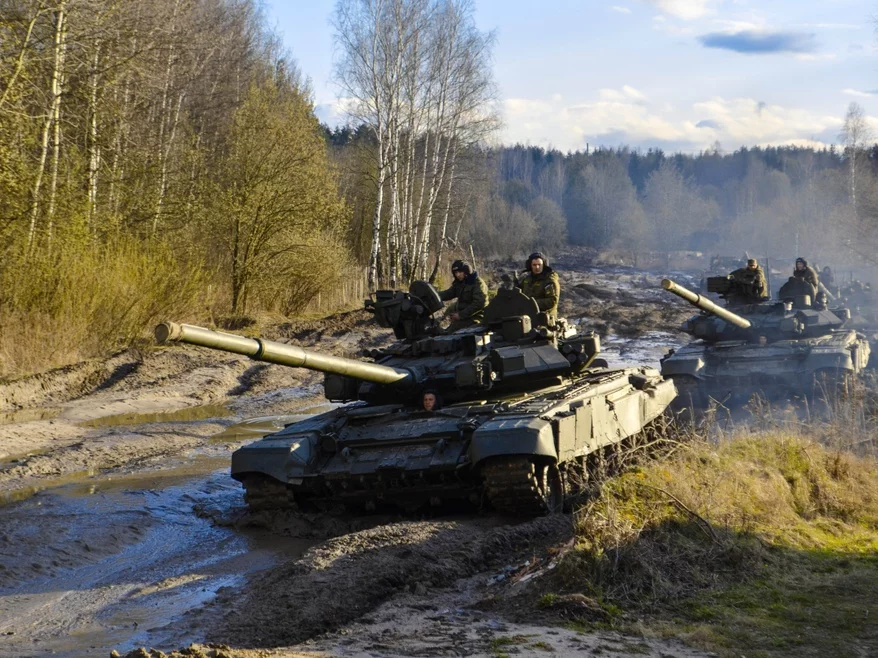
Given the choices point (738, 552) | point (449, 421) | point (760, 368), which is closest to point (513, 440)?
point (449, 421)

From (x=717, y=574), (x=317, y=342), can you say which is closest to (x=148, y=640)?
(x=717, y=574)

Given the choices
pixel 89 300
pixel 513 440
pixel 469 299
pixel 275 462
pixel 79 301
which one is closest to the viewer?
pixel 513 440

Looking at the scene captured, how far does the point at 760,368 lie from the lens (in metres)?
16.2

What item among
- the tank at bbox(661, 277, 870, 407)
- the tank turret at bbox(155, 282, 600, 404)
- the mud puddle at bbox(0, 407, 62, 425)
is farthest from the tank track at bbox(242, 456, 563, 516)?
the mud puddle at bbox(0, 407, 62, 425)

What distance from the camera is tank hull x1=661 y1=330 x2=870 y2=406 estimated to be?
15625 mm

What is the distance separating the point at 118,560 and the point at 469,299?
5.15m

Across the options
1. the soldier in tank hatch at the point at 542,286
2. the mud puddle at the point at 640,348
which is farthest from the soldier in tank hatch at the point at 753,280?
the soldier in tank hatch at the point at 542,286

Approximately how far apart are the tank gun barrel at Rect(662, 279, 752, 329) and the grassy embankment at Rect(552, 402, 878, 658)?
7.28 ft

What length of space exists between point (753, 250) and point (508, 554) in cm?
7278

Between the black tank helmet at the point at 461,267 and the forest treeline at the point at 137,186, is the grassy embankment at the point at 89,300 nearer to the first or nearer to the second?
the forest treeline at the point at 137,186

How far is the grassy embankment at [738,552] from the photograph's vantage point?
20.4 ft

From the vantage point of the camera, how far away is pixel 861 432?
1228 centimetres

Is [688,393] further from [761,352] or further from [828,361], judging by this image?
[828,361]

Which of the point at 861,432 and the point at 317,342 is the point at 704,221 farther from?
the point at 861,432
